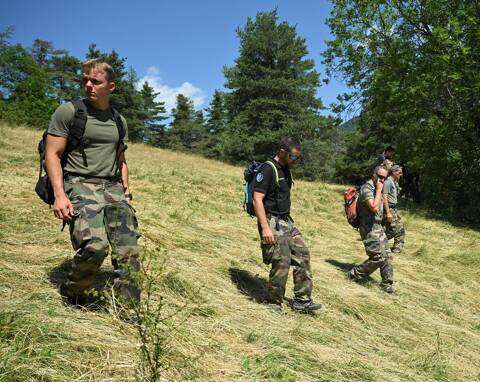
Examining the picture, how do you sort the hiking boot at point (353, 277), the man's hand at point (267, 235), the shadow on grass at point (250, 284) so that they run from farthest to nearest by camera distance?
1. the hiking boot at point (353, 277)
2. the shadow on grass at point (250, 284)
3. the man's hand at point (267, 235)

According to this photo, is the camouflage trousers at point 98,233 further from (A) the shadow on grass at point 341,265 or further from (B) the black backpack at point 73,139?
(A) the shadow on grass at point 341,265

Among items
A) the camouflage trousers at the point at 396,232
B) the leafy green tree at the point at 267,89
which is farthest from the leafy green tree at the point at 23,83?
the camouflage trousers at the point at 396,232

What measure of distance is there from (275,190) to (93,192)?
2314 mm

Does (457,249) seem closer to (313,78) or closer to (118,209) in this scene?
(118,209)

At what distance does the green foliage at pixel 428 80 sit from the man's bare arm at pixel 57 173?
14.7 metres

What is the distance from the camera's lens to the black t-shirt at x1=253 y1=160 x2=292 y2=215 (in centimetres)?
498

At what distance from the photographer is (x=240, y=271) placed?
6109 millimetres

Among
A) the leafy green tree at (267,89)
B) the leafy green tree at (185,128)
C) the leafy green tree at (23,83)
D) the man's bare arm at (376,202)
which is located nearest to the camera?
the man's bare arm at (376,202)

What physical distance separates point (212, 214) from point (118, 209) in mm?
6282

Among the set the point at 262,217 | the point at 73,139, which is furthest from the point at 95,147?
the point at 262,217

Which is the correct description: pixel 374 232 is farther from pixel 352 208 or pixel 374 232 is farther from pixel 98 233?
pixel 98 233

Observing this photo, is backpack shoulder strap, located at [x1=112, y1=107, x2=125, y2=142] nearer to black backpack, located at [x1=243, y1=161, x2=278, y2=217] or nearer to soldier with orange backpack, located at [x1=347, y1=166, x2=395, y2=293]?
black backpack, located at [x1=243, y1=161, x2=278, y2=217]

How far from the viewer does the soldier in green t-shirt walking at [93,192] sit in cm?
334

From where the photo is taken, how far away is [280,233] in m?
4.98
